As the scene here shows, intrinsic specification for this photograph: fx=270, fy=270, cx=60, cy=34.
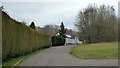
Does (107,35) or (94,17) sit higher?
(94,17)

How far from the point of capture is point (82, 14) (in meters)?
73.6

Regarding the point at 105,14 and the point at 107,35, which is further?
the point at 105,14

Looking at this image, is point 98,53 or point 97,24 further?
point 97,24

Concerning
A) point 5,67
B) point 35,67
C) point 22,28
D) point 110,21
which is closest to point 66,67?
point 35,67

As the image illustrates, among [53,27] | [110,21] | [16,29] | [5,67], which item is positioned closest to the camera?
[5,67]

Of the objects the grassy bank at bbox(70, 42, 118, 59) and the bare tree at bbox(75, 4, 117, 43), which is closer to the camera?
the grassy bank at bbox(70, 42, 118, 59)

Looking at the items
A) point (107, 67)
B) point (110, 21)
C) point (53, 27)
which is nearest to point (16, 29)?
point (107, 67)

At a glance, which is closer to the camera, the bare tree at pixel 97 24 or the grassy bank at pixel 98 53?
the grassy bank at pixel 98 53

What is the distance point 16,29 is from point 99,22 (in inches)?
1764

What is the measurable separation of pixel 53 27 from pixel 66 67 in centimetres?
13371

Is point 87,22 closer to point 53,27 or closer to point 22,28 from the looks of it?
point 22,28

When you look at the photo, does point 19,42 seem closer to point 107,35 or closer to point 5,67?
point 5,67

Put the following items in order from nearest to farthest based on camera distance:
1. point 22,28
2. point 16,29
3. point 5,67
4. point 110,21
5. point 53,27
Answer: point 5,67 → point 16,29 → point 22,28 → point 110,21 → point 53,27

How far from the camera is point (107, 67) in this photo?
1611 cm
